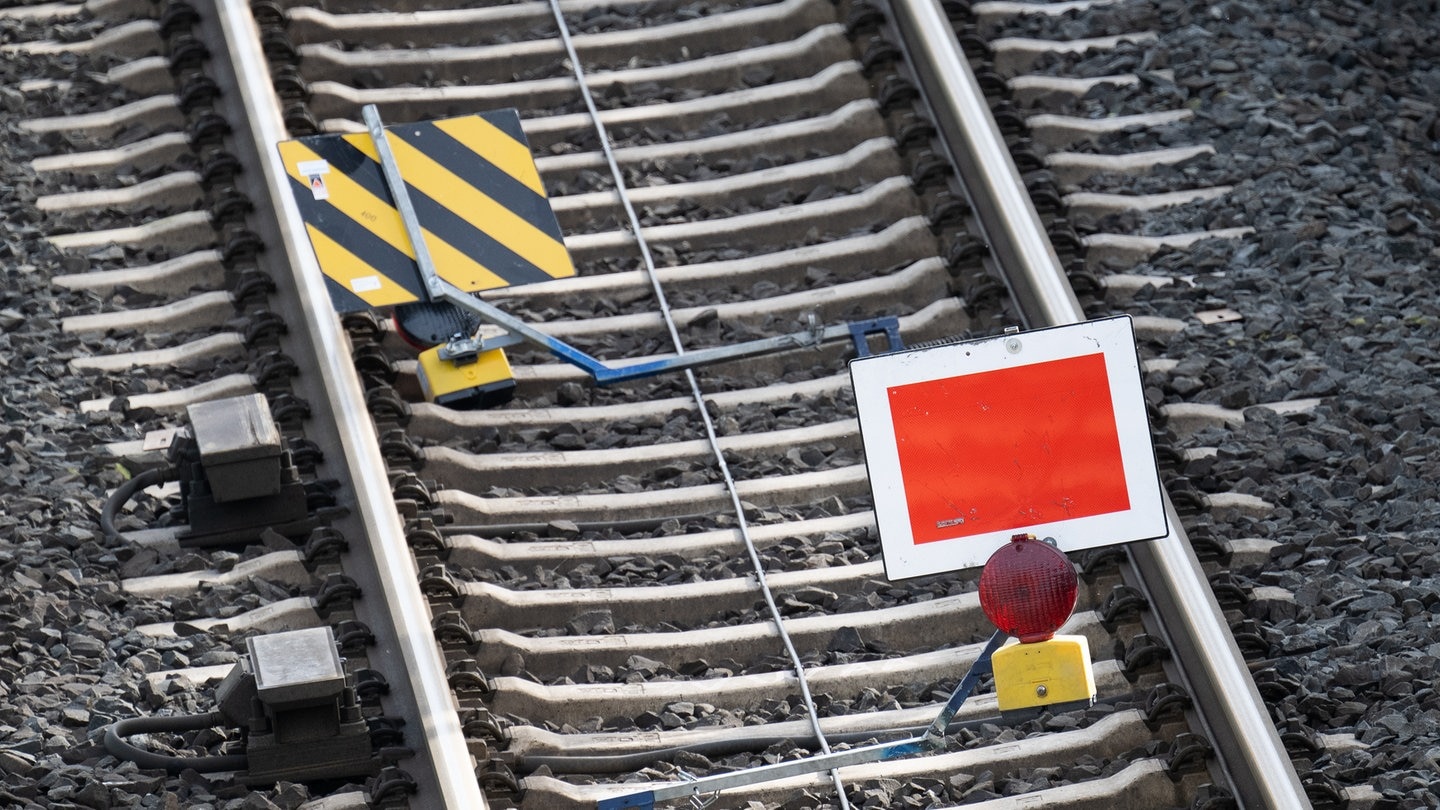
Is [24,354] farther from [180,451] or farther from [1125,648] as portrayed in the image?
[1125,648]

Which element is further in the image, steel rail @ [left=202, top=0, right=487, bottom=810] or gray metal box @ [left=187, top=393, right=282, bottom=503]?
gray metal box @ [left=187, top=393, right=282, bottom=503]

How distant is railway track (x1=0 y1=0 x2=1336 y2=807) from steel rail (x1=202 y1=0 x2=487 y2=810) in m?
0.01

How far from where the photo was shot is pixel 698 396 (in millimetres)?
6738

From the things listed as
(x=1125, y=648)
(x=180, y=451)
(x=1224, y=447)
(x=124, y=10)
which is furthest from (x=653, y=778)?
(x=124, y=10)

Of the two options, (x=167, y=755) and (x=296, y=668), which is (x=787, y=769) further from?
(x=167, y=755)

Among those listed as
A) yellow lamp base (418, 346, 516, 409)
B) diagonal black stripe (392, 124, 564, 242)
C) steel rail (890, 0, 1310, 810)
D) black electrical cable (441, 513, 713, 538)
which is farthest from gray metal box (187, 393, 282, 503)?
steel rail (890, 0, 1310, 810)

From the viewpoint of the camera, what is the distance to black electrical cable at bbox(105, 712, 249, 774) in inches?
203

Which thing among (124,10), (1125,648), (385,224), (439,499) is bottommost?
(1125,648)

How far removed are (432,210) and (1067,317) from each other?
1.99 meters

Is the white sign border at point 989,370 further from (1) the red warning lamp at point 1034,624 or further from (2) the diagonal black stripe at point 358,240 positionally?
(2) the diagonal black stripe at point 358,240

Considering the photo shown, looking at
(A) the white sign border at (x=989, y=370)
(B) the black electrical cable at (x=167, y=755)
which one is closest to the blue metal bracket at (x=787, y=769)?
(A) the white sign border at (x=989, y=370)

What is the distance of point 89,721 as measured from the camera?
17.5ft

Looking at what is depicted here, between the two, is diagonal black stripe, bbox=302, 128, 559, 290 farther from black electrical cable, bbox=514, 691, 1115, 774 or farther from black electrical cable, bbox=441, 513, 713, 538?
black electrical cable, bbox=514, 691, 1115, 774

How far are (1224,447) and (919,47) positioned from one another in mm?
2125
